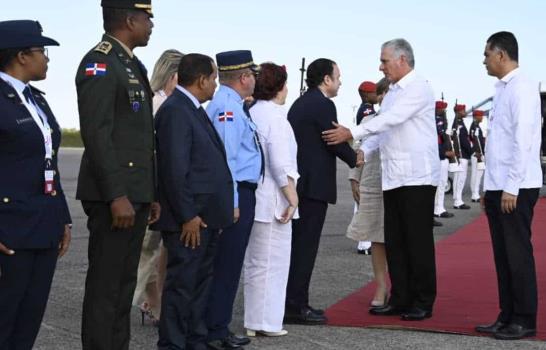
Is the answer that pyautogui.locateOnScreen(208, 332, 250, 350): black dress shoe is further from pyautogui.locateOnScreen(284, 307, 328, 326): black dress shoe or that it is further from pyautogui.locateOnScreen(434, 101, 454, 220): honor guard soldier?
pyautogui.locateOnScreen(434, 101, 454, 220): honor guard soldier

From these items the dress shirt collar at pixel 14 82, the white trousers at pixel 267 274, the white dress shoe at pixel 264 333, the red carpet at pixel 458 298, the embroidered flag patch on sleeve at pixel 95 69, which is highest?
the embroidered flag patch on sleeve at pixel 95 69

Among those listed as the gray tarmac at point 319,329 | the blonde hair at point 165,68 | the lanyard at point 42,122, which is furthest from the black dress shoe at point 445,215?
the lanyard at point 42,122

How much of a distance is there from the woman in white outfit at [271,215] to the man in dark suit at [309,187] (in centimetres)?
46

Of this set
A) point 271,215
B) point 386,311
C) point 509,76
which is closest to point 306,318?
point 386,311

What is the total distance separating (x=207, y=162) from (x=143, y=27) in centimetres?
96

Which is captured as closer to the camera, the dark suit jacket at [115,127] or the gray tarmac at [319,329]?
the dark suit jacket at [115,127]

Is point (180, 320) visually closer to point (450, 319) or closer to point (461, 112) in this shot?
point (450, 319)

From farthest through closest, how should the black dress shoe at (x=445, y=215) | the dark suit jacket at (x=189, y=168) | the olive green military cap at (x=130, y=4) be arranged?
the black dress shoe at (x=445, y=215) → the dark suit jacket at (x=189, y=168) → the olive green military cap at (x=130, y=4)

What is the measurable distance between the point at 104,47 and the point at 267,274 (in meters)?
2.46

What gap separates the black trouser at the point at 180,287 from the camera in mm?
5793

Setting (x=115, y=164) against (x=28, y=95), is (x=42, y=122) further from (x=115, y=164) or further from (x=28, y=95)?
(x=115, y=164)

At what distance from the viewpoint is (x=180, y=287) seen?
5.82 meters

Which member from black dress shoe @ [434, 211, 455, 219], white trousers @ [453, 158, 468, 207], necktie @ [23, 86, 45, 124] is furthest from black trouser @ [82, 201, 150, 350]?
white trousers @ [453, 158, 468, 207]

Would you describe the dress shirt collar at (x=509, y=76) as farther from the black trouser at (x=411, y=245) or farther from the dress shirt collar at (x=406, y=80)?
the black trouser at (x=411, y=245)
